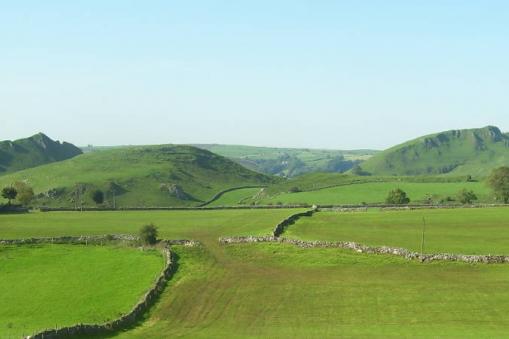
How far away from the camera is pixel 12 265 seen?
291ft

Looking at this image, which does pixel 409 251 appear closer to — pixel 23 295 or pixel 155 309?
pixel 155 309

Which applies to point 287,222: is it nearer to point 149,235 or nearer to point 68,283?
point 149,235

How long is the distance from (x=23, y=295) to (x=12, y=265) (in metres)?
18.7

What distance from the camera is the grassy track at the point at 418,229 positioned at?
88062 mm

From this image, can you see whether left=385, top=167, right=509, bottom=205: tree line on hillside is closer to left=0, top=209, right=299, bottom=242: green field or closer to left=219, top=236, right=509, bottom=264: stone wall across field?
left=0, top=209, right=299, bottom=242: green field

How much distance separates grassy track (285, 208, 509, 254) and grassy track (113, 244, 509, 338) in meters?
12.6

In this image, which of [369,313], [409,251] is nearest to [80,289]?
[369,313]

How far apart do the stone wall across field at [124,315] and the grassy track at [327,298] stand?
4.08ft

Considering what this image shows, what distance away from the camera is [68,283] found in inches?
2995

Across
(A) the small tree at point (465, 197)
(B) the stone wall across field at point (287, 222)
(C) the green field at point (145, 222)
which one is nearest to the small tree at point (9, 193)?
(C) the green field at point (145, 222)

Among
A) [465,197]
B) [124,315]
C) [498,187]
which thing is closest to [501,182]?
[498,187]

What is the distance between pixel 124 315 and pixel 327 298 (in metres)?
19.3

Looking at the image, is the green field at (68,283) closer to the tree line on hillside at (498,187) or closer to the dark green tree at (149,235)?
the dark green tree at (149,235)

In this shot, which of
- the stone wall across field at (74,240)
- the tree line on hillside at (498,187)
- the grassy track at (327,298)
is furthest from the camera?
the tree line on hillside at (498,187)
